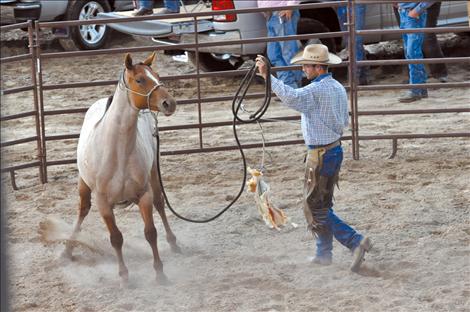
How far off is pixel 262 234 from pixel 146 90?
5.61ft

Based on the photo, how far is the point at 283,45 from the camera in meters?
9.77

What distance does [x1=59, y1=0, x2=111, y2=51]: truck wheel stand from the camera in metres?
13.6

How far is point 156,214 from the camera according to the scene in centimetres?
723

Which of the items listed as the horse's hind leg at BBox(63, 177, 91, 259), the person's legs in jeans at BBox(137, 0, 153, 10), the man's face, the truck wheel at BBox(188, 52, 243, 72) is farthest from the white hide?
the truck wheel at BBox(188, 52, 243, 72)

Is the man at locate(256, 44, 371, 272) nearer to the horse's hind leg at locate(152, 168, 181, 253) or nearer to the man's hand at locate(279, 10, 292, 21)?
the horse's hind leg at locate(152, 168, 181, 253)

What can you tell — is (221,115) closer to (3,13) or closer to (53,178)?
(53,178)

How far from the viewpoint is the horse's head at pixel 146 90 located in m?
5.30

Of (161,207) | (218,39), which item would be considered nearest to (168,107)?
(161,207)

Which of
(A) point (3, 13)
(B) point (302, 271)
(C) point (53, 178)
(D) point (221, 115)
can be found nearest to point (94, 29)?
(A) point (3, 13)

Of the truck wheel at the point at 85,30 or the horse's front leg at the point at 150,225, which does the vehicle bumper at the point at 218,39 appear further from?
the horse's front leg at the point at 150,225

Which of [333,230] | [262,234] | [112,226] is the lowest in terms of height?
[262,234]

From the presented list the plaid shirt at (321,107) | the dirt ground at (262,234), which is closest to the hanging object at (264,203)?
the dirt ground at (262,234)

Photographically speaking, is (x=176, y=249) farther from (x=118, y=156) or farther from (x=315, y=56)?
(x=315, y=56)

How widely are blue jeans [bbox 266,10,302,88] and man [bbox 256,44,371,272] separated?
402 centimetres
